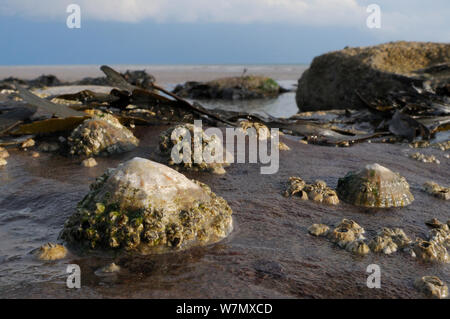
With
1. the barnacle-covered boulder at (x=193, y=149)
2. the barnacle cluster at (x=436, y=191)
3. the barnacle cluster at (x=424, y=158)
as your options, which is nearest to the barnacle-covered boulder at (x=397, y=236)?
the barnacle cluster at (x=436, y=191)

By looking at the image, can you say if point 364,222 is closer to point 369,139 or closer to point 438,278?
point 438,278

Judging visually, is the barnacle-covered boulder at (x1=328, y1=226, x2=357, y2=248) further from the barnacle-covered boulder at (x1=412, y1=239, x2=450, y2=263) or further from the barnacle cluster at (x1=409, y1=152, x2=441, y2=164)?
the barnacle cluster at (x1=409, y1=152, x2=441, y2=164)

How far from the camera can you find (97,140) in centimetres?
411

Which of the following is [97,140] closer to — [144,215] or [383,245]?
[144,215]

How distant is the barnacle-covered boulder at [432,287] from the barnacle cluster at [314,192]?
1186mm

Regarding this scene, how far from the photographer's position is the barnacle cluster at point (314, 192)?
3146 millimetres

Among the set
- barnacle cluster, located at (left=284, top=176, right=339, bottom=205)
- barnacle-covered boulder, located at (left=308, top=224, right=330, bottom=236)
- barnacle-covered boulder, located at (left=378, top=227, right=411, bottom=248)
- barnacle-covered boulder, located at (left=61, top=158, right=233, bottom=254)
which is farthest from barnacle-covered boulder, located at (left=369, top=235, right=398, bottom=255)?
barnacle-covered boulder, located at (left=61, top=158, right=233, bottom=254)

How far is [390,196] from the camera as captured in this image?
125 inches

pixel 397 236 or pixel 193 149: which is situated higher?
pixel 193 149

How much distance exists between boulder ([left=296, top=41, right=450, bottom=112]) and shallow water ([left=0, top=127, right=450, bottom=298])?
23.1 ft

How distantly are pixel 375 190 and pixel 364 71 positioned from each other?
8493 mm

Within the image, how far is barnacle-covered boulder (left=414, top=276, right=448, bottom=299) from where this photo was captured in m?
1.90

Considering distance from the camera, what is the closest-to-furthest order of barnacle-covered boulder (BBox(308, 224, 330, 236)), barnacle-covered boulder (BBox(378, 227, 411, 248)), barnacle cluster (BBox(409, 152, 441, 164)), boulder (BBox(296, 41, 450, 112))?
barnacle-covered boulder (BBox(378, 227, 411, 248)) → barnacle-covered boulder (BBox(308, 224, 330, 236)) → barnacle cluster (BBox(409, 152, 441, 164)) → boulder (BBox(296, 41, 450, 112))

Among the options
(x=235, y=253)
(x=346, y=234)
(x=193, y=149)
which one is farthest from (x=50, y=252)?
(x=193, y=149)
